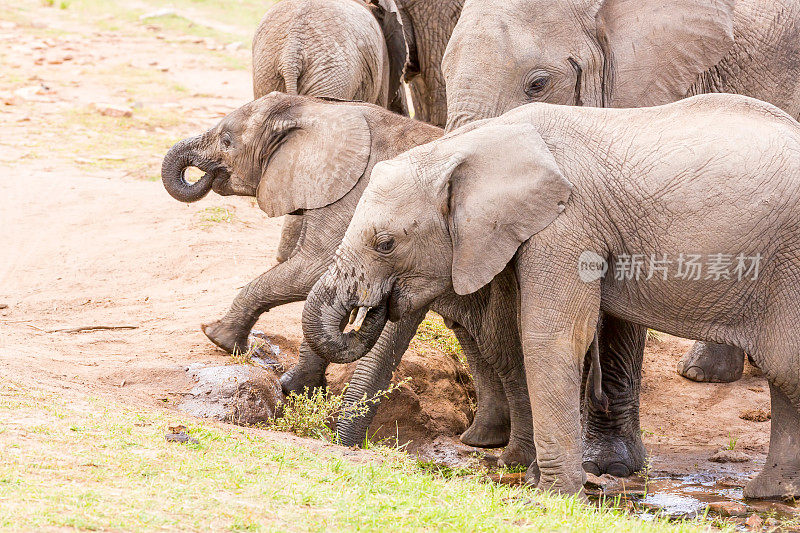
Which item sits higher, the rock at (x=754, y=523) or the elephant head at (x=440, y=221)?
the elephant head at (x=440, y=221)

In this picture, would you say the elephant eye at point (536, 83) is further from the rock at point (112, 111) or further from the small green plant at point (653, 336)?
the rock at point (112, 111)

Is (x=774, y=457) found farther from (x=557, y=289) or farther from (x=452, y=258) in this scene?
(x=452, y=258)

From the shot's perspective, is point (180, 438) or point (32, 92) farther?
point (32, 92)

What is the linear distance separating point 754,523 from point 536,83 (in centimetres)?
225

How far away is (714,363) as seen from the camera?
25.7 ft

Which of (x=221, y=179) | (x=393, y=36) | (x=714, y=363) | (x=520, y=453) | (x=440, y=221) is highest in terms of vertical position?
(x=393, y=36)

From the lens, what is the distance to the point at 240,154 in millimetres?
6758

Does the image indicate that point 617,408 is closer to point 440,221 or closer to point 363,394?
point 363,394

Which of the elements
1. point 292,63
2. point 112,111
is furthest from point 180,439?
point 112,111

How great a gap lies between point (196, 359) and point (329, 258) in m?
1.01

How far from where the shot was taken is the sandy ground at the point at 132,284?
670 cm

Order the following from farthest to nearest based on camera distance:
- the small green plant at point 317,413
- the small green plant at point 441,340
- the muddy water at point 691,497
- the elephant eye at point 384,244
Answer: the small green plant at point 441,340 → the small green plant at point 317,413 → the muddy water at point 691,497 → the elephant eye at point 384,244

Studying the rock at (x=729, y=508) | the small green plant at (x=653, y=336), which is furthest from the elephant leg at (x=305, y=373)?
the small green plant at (x=653, y=336)

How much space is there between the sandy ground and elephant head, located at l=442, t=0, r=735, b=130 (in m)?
2.01
